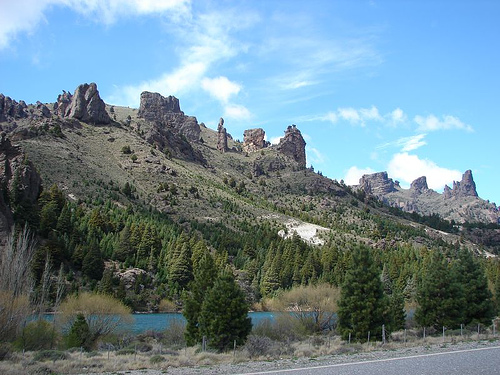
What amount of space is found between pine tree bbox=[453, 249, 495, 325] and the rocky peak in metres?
144

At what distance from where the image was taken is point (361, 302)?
36.9 metres

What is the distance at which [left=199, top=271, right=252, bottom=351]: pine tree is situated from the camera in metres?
32.2

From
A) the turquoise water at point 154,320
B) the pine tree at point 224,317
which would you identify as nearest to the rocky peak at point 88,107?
the turquoise water at point 154,320

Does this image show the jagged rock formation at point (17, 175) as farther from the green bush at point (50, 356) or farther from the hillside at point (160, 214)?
the green bush at point (50, 356)

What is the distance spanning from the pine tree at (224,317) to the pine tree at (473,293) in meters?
23.2

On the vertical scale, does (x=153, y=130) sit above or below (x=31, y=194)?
above

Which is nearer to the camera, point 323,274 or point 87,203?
point 323,274

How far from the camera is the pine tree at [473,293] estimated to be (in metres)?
44.0

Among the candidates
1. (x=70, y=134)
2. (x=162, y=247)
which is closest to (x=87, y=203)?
(x=162, y=247)

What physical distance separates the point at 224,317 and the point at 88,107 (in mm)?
148932

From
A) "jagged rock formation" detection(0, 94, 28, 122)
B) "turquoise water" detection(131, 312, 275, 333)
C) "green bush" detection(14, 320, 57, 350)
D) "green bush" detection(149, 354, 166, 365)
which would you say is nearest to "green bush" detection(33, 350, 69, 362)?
"green bush" detection(14, 320, 57, 350)

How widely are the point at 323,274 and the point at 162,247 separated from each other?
34.3m

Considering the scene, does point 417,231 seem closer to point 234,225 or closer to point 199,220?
point 234,225

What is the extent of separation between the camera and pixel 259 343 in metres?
29.4
